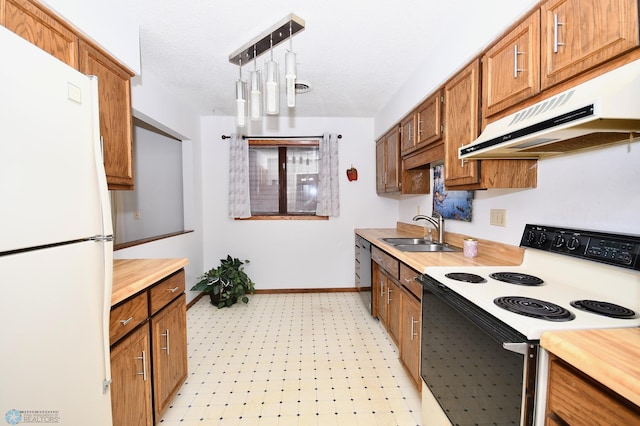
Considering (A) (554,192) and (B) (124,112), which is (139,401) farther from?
(A) (554,192)

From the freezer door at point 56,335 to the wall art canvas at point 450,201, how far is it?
2.20 metres

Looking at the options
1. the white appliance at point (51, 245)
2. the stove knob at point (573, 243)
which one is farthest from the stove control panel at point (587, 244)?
the white appliance at point (51, 245)

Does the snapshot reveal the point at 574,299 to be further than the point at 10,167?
Yes

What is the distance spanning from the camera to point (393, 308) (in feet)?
7.88

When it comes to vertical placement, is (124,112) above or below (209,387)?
above

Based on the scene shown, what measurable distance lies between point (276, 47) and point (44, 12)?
1303 millimetres

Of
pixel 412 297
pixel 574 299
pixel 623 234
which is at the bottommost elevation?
pixel 412 297

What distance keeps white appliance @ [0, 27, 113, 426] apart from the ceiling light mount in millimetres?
1250

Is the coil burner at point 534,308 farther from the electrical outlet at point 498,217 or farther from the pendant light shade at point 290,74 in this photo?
the pendant light shade at point 290,74

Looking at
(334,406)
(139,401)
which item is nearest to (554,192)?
(334,406)

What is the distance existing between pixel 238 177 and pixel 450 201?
2608mm

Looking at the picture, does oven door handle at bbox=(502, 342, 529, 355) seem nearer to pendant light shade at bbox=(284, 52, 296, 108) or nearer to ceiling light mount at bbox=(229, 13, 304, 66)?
pendant light shade at bbox=(284, 52, 296, 108)

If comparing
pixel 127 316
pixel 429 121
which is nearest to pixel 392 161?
pixel 429 121

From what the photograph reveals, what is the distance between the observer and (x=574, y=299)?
3.80 ft
